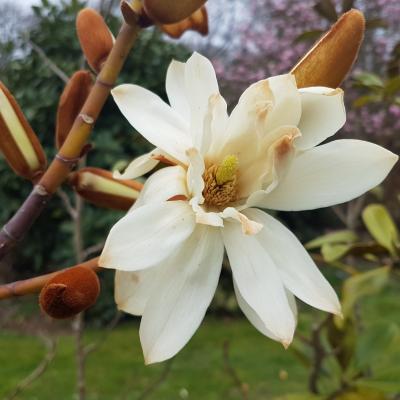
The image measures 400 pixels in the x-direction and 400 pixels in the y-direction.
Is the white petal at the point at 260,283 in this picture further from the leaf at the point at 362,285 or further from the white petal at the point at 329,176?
the leaf at the point at 362,285

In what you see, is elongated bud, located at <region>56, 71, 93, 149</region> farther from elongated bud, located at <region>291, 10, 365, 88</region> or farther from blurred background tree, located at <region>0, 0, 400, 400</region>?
blurred background tree, located at <region>0, 0, 400, 400</region>

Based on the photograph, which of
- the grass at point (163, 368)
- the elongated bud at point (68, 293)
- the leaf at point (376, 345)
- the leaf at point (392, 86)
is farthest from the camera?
the grass at point (163, 368)

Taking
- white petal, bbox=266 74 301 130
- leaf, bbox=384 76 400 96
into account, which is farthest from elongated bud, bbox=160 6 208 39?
leaf, bbox=384 76 400 96

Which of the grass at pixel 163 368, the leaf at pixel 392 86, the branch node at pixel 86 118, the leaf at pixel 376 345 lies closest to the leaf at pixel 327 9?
the leaf at pixel 392 86

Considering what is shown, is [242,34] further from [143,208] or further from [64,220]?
[143,208]

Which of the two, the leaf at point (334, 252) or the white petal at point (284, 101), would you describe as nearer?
the white petal at point (284, 101)

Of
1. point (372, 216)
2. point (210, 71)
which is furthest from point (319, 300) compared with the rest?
point (372, 216)

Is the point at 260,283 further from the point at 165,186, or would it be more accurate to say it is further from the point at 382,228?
the point at 382,228

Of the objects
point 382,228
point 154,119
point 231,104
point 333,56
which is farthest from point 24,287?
point 231,104
